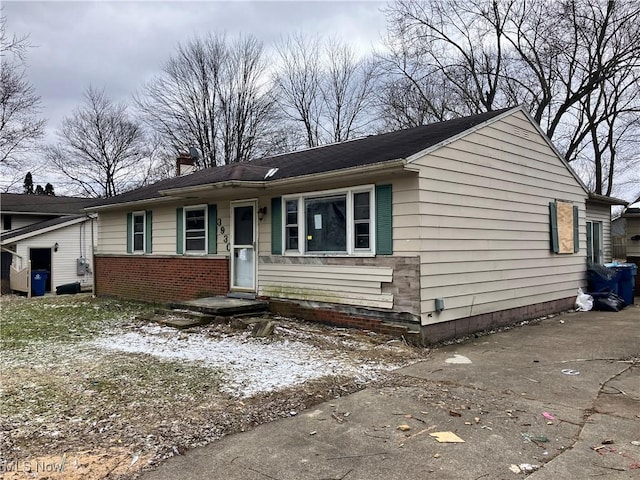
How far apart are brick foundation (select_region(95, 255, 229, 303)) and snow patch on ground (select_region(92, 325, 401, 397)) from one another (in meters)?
2.57

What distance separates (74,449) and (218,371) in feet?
7.32

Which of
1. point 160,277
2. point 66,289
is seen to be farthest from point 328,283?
point 66,289

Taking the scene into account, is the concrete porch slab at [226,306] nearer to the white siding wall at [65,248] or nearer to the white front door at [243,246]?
the white front door at [243,246]

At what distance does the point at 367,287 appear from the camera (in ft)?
25.6

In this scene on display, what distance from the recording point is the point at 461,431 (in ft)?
12.7

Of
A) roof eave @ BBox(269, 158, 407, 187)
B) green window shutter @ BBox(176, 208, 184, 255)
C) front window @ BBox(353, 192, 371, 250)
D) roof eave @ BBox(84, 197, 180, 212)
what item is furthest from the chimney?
→ front window @ BBox(353, 192, 371, 250)

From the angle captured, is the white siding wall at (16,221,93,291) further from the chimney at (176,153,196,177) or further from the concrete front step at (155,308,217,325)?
the concrete front step at (155,308,217,325)

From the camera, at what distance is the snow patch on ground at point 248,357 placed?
5316 millimetres

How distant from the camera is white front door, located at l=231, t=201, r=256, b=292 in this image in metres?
9.96

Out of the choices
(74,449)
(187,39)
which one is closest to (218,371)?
(74,449)

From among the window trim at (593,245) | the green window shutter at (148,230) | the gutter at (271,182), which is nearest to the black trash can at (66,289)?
the green window shutter at (148,230)

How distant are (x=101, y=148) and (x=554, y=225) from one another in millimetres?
31169

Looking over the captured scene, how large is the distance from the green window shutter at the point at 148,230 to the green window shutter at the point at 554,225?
384 inches

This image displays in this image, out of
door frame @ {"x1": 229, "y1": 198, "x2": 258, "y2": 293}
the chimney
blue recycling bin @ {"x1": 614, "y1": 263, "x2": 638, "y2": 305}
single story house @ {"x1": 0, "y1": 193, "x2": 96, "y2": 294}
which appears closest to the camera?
door frame @ {"x1": 229, "y1": 198, "x2": 258, "y2": 293}
